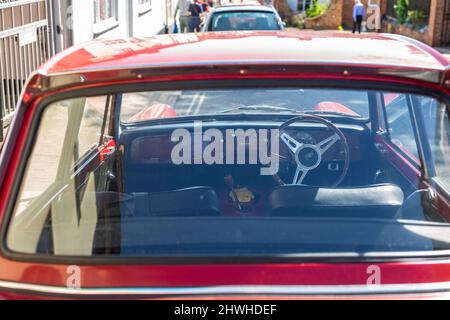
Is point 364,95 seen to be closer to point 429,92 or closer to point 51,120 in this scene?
point 429,92

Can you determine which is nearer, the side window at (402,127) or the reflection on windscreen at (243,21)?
the side window at (402,127)

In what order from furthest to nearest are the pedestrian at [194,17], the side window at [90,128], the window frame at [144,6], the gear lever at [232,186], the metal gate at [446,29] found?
the metal gate at [446,29]
the pedestrian at [194,17]
the window frame at [144,6]
the side window at [90,128]
the gear lever at [232,186]

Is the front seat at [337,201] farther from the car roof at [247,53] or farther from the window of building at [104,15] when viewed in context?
the window of building at [104,15]

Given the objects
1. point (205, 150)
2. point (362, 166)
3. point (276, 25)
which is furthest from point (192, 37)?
point (276, 25)

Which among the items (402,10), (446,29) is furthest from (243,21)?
(402,10)

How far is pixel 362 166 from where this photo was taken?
2.99m

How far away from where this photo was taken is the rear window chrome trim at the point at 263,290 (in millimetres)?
1919

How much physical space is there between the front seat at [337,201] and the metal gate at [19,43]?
6.71m

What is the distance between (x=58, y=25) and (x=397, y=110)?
9.70m

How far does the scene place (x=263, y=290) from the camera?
1.93 metres

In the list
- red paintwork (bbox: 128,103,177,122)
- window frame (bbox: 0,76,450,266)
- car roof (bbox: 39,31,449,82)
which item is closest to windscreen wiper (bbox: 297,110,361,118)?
red paintwork (bbox: 128,103,177,122)

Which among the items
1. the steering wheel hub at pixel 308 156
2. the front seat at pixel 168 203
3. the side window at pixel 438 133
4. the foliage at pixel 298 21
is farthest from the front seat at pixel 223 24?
the foliage at pixel 298 21

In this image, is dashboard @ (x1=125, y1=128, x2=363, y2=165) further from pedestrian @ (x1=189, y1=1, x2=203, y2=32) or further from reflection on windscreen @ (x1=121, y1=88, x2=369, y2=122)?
pedestrian @ (x1=189, y1=1, x2=203, y2=32)

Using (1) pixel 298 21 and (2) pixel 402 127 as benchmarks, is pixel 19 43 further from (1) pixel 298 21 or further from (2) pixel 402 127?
(1) pixel 298 21
